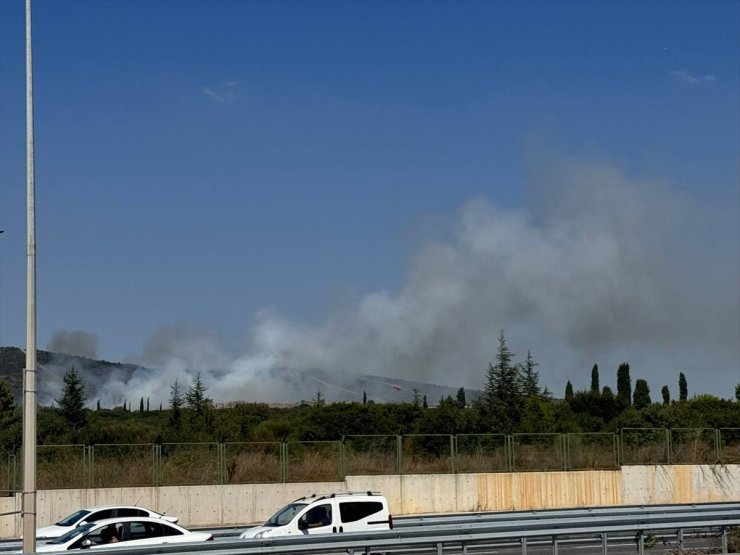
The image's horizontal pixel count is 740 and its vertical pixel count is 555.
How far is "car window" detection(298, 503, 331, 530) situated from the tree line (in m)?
17.7

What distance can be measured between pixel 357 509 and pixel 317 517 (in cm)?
103

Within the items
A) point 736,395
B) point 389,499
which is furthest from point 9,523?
point 736,395

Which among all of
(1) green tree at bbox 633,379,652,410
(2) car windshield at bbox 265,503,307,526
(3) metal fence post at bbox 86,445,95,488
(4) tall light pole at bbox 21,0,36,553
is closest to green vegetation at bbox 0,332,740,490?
(3) metal fence post at bbox 86,445,95,488

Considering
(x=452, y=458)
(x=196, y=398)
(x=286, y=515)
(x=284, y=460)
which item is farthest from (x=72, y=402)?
(x=286, y=515)

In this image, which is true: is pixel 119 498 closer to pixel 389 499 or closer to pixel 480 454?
pixel 389 499

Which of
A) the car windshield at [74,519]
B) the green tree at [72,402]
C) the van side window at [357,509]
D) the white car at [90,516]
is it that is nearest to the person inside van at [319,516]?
the van side window at [357,509]

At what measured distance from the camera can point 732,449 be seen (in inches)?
1944

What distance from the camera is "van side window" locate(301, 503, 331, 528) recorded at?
88.0 feet

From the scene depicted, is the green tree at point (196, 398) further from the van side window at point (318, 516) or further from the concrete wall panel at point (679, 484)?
the van side window at point (318, 516)

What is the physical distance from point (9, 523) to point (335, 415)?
3093cm

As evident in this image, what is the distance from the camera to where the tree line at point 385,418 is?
50.6 meters

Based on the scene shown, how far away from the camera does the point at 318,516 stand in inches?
1062

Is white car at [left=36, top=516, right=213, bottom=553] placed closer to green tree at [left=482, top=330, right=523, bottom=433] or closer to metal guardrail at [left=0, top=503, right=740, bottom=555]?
metal guardrail at [left=0, top=503, right=740, bottom=555]

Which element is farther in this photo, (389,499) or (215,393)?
(215,393)
